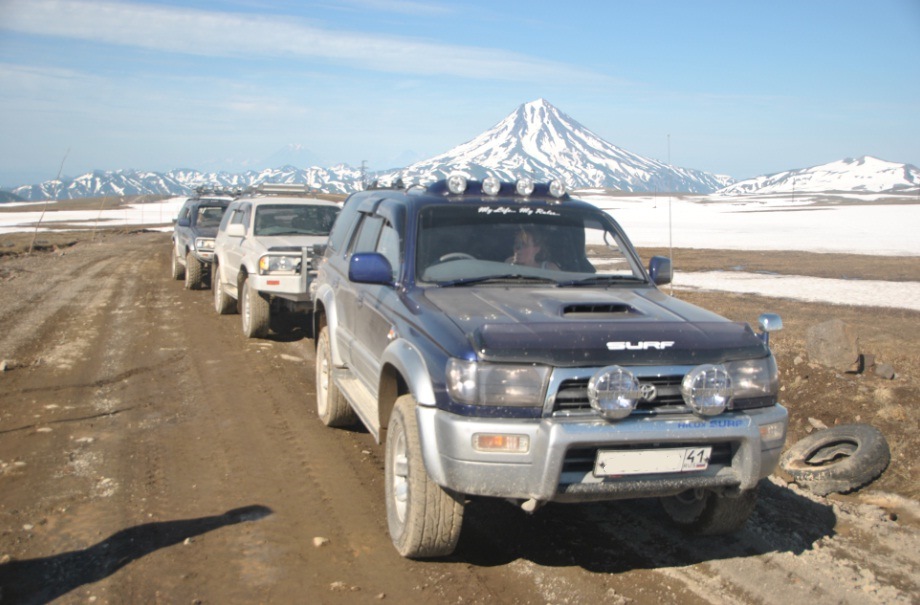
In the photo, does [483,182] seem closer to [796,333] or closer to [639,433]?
[639,433]

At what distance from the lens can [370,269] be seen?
4785 millimetres

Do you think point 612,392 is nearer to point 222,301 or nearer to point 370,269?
point 370,269

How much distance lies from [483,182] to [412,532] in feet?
7.79

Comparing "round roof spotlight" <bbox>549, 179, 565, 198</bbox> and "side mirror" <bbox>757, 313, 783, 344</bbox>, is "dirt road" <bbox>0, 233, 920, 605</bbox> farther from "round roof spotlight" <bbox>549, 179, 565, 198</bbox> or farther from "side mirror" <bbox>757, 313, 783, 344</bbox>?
"round roof spotlight" <bbox>549, 179, 565, 198</bbox>

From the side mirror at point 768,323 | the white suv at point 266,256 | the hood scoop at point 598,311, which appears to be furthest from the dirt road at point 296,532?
the white suv at point 266,256

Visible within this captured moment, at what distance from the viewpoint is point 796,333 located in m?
10.1

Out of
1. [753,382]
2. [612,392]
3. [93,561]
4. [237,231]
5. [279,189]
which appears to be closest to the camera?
[612,392]

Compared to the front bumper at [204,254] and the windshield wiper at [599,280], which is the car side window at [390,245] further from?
the front bumper at [204,254]

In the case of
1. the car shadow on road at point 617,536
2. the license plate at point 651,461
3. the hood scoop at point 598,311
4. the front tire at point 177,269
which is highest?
the hood scoop at point 598,311

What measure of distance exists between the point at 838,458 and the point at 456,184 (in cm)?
359

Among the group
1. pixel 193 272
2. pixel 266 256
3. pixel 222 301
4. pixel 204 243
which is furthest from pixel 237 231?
pixel 193 272

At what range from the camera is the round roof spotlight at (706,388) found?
3.71 meters

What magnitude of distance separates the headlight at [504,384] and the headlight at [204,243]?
40.1 ft

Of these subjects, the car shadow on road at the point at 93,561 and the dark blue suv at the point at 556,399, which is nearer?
the dark blue suv at the point at 556,399
